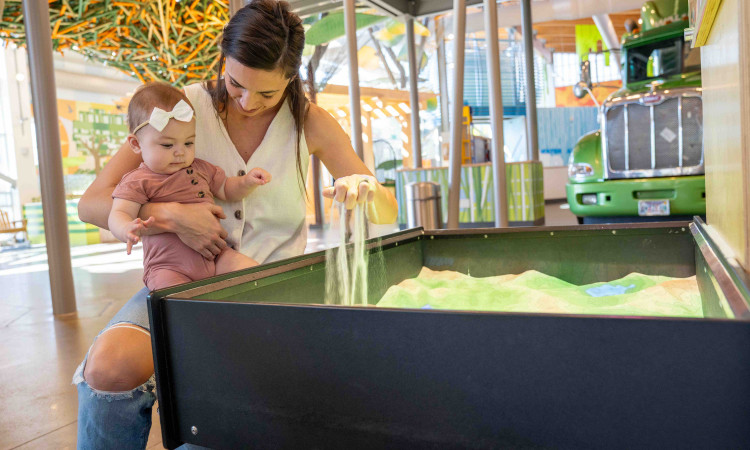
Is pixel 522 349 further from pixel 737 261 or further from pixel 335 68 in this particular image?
pixel 335 68

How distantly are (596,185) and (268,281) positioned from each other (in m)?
4.44

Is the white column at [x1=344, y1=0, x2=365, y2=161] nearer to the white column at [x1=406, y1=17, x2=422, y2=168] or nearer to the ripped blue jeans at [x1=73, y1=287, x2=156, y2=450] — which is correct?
the white column at [x1=406, y1=17, x2=422, y2=168]

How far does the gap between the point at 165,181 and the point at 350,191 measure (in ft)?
1.66

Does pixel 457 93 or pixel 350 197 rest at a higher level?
pixel 457 93

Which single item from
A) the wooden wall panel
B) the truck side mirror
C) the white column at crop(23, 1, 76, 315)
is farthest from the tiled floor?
the truck side mirror

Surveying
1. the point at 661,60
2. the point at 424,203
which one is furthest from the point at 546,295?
the point at 661,60

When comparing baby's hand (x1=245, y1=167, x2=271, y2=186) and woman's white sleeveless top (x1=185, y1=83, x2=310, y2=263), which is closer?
baby's hand (x1=245, y1=167, x2=271, y2=186)

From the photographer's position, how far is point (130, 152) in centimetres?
164

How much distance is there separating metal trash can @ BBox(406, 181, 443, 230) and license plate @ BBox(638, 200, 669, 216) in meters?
1.65

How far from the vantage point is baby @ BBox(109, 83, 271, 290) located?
57.1 inches

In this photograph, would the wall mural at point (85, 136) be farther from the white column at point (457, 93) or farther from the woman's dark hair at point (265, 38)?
the woman's dark hair at point (265, 38)

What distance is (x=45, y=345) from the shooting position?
10.1 feet

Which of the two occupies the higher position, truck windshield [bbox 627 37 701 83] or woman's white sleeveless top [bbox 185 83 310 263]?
truck windshield [bbox 627 37 701 83]

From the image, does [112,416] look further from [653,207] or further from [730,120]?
[653,207]
